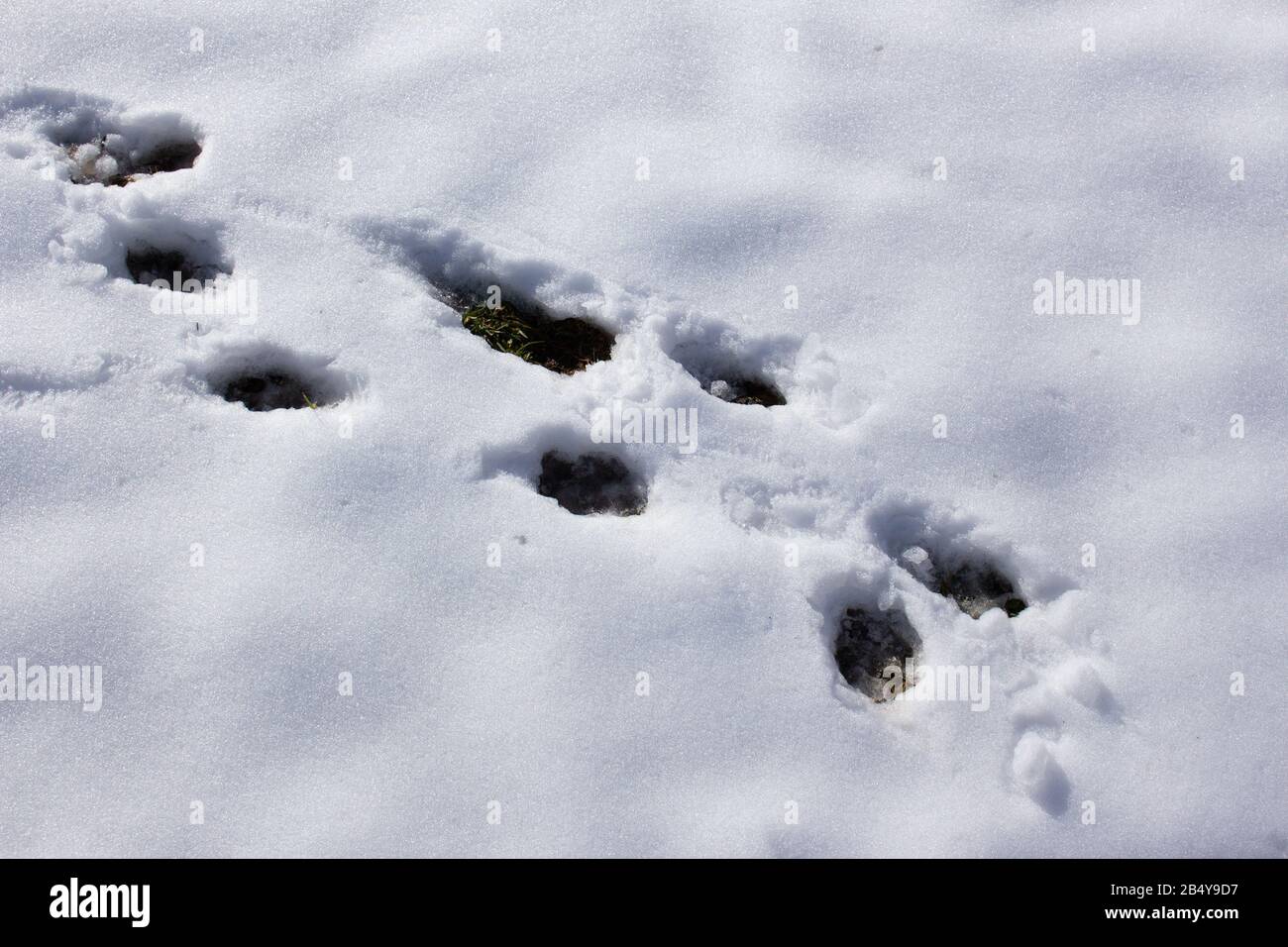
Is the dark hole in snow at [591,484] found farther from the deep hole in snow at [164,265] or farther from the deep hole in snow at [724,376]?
the deep hole in snow at [164,265]

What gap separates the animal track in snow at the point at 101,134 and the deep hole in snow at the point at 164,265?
295mm

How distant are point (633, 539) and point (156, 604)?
1.22 meters

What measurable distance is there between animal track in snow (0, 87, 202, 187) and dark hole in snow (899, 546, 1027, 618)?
2558 millimetres

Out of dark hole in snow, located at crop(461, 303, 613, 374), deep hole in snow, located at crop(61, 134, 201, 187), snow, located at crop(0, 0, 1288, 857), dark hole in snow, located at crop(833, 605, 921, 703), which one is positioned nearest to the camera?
snow, located at crop(0, 0, 1288, 857)

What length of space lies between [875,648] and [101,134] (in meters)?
2.90

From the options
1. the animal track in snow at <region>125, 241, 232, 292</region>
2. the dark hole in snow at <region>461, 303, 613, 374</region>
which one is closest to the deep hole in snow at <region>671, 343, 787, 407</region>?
the dark hole in snow at <region>461, 303, 613, 374</region>

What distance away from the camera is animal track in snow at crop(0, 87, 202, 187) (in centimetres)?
309

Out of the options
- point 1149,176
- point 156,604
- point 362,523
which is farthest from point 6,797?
point 1149,176

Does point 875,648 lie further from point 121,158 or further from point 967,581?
point 121,158

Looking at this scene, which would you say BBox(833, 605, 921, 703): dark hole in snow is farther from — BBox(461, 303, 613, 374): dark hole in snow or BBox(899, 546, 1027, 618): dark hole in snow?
BBox(461, 303, 613, 374): dark hole in snow

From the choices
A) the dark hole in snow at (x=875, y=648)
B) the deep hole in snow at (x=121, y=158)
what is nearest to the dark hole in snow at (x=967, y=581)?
the dark hole in snow at (x=875, y=648)

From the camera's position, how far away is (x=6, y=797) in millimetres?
2289

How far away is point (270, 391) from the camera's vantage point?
2775 mm

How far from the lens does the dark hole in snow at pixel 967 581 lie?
2.53 m
